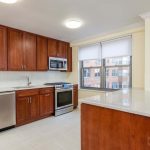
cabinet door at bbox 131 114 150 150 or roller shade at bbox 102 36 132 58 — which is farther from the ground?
roller shade at bbox 102 36 132 58

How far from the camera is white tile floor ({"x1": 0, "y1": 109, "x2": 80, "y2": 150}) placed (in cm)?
227

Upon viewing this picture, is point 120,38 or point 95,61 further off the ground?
point 120,38

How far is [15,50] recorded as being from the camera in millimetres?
3350

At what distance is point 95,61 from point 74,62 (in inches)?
32.8

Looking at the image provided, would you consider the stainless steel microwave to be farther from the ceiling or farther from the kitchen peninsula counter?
the kitchen peninsula counter

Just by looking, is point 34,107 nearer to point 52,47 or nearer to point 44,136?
Answer: point 44,136

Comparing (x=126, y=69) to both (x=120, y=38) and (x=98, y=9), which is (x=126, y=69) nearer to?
(x=120, y=38)

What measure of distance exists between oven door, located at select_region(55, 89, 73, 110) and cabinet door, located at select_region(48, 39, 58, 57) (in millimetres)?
1200

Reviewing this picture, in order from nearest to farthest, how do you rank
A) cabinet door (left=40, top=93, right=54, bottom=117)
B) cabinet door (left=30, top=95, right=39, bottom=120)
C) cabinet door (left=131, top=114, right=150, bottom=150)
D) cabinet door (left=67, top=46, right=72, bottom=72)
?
cabinet door (left=131, top=114, right=150, bottom=150) → cabinet door (left=30, top=95, right=39, bottom=120) → cabinet door (left=40, top=93, right=54, bottom=117) → cabinet door (left=67, top=46, right=72, bottom=72)

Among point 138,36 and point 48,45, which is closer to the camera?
point 138,36

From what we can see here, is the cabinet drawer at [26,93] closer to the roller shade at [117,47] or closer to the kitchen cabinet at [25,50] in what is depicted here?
the kitchen cabinet at [25,50]

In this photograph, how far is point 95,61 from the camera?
4410 millimetres

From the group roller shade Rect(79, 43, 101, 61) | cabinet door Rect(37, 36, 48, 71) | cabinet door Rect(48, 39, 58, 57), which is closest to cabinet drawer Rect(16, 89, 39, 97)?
cabinet door Rect(37, 36, 48, 71)

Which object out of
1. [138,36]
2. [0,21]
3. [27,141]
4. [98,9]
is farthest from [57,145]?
[138,36]
